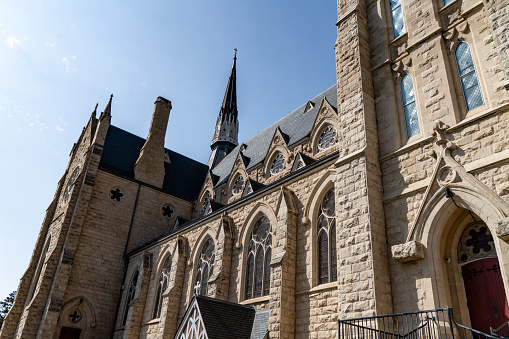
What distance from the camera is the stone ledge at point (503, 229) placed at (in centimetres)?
660

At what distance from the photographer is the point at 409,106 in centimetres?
967

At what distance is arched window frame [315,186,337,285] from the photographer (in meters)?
10.9

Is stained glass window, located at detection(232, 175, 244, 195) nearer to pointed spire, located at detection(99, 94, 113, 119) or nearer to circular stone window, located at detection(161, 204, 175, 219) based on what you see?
circular stone window, located at detection(161, 204, 175, 219)

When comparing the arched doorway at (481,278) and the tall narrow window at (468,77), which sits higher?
the tall narrow window at (468,77)

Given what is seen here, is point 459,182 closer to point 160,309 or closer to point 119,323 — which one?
point 160,309

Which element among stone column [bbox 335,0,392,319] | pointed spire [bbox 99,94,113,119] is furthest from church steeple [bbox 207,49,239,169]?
stone column [bbox 335,0,392,319]

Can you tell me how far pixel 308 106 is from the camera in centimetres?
2255

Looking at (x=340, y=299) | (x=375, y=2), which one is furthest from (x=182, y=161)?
(x=340, y=299)

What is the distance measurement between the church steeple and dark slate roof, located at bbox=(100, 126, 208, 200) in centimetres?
333

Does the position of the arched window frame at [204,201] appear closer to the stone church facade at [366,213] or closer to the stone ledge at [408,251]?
the stone church facade at [366,213]

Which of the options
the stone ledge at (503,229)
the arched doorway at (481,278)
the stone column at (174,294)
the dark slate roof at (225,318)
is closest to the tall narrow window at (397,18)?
the arched doorway at (481,278)

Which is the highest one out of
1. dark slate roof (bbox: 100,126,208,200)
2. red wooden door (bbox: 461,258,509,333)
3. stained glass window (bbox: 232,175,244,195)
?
dark slate roof (bbox: 100,126,208,200)

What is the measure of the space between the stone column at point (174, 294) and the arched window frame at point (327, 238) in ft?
25.8

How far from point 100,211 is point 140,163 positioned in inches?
167
